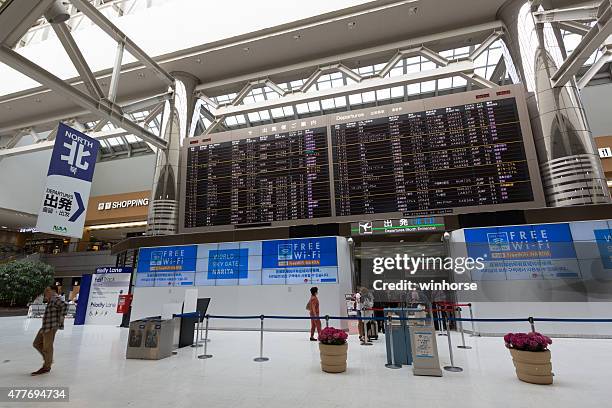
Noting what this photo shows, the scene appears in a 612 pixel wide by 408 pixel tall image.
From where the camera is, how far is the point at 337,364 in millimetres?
5289

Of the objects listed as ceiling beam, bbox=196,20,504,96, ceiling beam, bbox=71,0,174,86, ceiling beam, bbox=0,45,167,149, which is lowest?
ceiling beam, bbox=0,45,167,149

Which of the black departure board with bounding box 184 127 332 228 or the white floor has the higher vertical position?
the black departure board with bounding box 184 127 332 228

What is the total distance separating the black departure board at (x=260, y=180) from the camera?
33.2 feet

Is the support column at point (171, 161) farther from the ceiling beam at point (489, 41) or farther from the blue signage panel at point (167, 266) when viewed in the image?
the ceiling beam at point (489, 41)

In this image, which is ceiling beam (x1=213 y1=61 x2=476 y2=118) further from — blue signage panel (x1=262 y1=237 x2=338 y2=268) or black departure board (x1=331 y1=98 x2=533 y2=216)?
blue signage panel (x1=262 y1=237 x2=338 y2=268)

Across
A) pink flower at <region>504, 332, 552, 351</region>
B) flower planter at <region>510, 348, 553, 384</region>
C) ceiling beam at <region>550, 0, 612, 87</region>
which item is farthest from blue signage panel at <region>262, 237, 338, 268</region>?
ceiling beam at <region>550, 0, 612, 87</region>

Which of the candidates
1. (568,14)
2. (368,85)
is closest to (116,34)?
(368,85)

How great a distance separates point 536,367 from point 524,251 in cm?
493

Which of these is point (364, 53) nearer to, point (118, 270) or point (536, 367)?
point (536, 367)

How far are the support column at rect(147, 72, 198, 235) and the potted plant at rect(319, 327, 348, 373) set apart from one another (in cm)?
774

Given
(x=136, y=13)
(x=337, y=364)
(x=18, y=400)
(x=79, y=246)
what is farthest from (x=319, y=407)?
(x=79, y=246)

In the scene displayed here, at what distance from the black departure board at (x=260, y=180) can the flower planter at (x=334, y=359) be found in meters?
4.83

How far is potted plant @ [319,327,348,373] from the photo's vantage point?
5297 millimetres

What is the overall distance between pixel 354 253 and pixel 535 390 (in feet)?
22.9
